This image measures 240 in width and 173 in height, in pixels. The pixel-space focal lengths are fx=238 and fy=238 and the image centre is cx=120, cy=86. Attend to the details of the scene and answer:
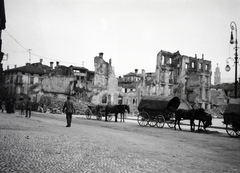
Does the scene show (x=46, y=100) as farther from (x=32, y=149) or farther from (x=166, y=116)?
Answer: (x=32, y=149)

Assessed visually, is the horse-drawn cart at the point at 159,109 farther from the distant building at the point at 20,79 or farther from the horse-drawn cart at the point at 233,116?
the distant building at the point at 20,79

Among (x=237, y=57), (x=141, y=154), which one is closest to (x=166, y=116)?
(x=237, y=57)

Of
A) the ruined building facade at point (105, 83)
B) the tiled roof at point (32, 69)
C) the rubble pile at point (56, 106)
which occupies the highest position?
the tiled roof at point (32, 69)

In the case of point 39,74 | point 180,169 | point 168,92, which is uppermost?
point 39,74

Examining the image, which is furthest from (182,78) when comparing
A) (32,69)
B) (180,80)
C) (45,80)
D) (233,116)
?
(32,69)

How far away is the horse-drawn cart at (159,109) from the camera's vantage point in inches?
682

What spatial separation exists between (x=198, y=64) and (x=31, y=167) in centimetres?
5353

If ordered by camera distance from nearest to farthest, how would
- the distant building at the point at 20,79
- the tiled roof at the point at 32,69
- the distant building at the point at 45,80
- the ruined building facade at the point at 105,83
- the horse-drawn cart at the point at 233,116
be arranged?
the horse-drawn cart at the point at 233,116
the ruined building facade at the point at 105,83
the distant building at the point at 45,80
the distant building at the point at 20,79
the tiled roof at the point at 32,69

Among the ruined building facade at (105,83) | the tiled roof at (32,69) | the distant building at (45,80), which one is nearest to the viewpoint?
the ruined building facade at (105,83)

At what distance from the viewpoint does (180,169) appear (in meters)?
5.31

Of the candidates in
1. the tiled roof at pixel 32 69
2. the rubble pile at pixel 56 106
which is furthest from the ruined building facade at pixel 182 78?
the tiled roof at pixel 32 69

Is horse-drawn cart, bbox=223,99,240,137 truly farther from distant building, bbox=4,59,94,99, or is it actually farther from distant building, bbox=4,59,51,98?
distant building, bbox=4,59,51,98

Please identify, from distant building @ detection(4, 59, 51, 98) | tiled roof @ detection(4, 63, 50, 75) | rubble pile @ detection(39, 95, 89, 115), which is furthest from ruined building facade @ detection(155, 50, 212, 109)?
tiled roof @ detection(4, 63, 50, 75)

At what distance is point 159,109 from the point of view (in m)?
17.4
